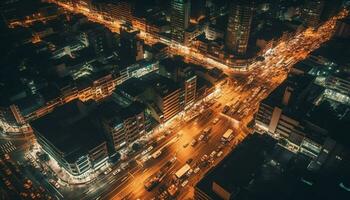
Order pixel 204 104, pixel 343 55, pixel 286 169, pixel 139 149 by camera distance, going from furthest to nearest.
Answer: pixel 343 55 < pixel 204 104 < pixel 139 149 < pixel 286 169

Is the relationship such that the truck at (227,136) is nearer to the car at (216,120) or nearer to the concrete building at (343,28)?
the car at (216,120)

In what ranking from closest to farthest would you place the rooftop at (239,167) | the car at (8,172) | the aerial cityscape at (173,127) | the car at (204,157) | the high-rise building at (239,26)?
the rooftop at (239,167) < the aerial cityscape at (173,127) < the car at (8,172) < the car at (204,157) < the high-rise building at (239,26)

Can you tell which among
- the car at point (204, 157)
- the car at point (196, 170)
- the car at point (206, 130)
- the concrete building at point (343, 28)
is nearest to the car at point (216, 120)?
the car at point (206, 130)

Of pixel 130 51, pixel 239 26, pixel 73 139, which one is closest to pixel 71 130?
pixel 73 139

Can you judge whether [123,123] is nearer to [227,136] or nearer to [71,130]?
[71,130]

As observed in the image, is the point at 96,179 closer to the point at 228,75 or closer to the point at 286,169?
the point at 286,169

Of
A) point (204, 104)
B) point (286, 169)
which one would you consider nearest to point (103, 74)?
point (204, 104)

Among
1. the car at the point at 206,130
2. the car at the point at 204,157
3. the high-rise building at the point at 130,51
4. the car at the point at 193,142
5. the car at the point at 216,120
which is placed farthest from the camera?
the high-rise building at the point at 130,51
